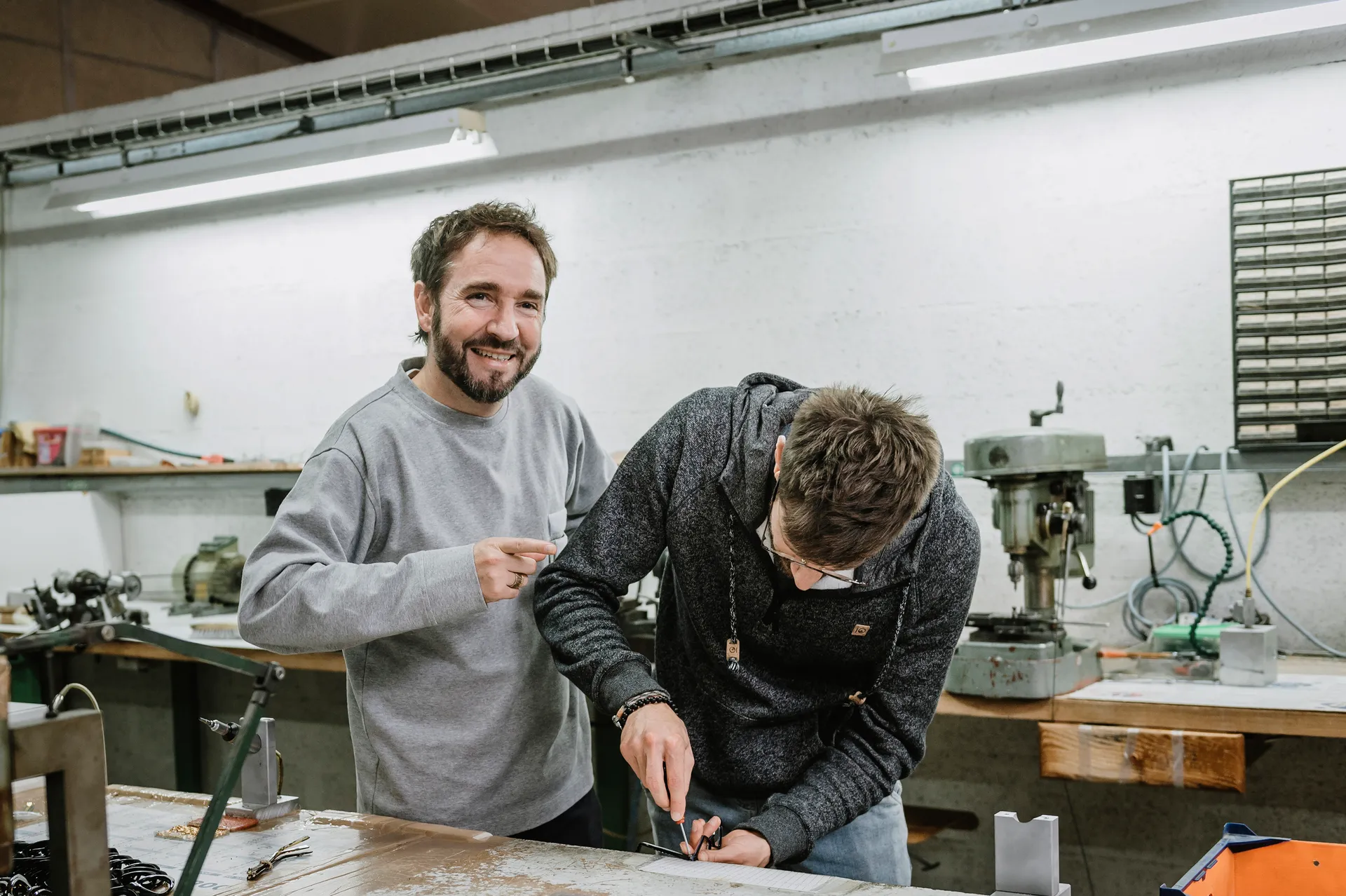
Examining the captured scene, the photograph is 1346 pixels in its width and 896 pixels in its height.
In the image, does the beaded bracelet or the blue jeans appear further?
the blue jeans

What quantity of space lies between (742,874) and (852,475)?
0.46m

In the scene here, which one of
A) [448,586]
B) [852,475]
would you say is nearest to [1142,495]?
[852,475]

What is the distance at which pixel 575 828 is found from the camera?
1.63 metres

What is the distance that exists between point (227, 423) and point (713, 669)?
11.0 feet

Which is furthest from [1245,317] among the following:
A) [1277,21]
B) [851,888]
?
[851,888]

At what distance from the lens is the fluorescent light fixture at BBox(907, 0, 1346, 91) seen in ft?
7.90

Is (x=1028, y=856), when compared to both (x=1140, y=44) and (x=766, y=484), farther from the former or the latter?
(x=1140, y=44)

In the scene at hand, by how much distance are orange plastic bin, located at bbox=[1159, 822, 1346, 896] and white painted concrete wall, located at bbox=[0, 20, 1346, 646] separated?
180 cm

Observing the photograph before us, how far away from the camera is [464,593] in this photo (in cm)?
133

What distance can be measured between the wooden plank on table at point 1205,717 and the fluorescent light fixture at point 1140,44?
1.42 metres

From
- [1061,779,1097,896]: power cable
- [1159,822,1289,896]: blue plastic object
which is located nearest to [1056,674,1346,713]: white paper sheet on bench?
[1061,779,1097,896]: power cable

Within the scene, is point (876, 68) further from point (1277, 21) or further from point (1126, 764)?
point (1126, 764)

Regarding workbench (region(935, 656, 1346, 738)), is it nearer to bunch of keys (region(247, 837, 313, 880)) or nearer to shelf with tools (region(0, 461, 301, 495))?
bunch of keys (region(247, 837, 313, 880))

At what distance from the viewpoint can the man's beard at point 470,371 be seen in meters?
1.52
